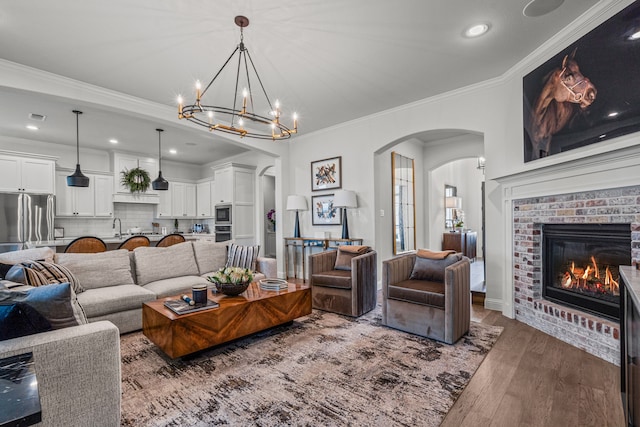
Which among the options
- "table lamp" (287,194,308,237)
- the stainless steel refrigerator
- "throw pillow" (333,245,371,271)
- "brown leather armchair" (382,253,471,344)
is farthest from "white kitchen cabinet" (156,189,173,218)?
"brown leather armchair" (382,253,471,344)

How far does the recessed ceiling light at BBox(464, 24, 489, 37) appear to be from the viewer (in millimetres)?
2775

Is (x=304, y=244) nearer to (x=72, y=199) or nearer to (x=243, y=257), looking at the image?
(x=243, y=257)

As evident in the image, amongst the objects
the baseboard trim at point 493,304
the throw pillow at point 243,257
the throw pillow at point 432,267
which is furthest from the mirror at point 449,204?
the throw pillow at point 243,257

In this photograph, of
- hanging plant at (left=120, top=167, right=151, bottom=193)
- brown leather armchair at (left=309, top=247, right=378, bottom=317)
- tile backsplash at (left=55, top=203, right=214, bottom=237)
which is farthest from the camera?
hanging plant at (left=120, top=167, right=151, bottom=193)

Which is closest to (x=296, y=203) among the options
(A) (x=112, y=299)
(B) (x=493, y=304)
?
(A) (x=112, y=299)

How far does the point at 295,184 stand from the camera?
620 centimetres

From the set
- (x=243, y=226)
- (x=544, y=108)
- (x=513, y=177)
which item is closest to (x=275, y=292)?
(x=513, y=177)

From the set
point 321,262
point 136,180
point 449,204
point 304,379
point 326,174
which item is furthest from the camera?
point 449,204

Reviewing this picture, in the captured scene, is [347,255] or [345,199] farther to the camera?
[345,199]

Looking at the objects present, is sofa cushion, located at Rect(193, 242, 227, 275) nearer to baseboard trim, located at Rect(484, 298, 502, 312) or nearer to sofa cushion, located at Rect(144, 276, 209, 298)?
sofa cushion, located at Rect(144, 276, 209, 298)

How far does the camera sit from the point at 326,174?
5.63 metres

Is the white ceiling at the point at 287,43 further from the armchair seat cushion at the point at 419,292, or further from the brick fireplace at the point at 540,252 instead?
the armchair seat cushion at the point at 419,292

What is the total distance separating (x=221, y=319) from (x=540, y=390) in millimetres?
2327

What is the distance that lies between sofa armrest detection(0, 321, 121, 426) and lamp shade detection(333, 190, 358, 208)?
12.1 feet
